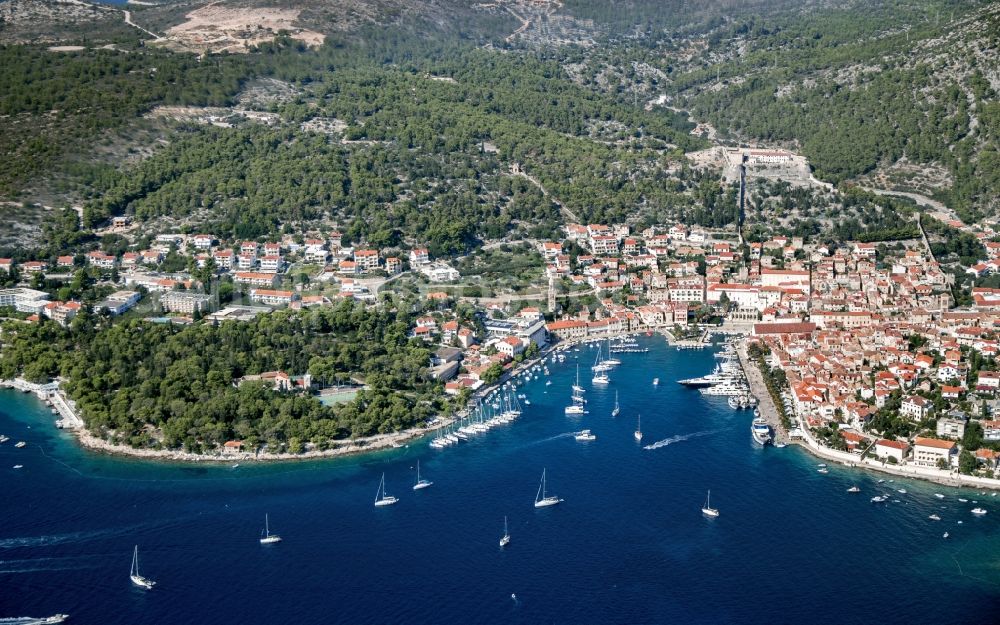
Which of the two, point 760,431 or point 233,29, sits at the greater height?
point 233,29

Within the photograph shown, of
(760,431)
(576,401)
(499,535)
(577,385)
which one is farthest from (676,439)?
(499,535)

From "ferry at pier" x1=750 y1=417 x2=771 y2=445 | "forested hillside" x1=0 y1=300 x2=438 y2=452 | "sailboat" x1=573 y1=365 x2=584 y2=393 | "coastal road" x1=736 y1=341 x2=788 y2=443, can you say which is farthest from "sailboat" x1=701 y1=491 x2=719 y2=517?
"forested hillside" x1=0 y1=300 x2=438 y2=452

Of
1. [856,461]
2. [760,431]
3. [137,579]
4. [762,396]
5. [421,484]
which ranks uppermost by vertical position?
[762,396]

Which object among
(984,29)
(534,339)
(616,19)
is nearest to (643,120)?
(984,29)

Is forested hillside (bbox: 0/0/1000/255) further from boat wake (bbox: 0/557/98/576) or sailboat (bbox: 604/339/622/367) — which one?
boat wake (bbox: 0/557/98/576)

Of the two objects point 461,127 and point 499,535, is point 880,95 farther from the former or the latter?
point 499,535

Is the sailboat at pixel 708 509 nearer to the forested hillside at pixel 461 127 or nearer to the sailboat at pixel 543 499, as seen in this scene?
the sailboat at pixel 543 499

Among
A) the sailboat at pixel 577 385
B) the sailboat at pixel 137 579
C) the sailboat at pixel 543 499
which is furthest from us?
the sailboat at pixel 577 385

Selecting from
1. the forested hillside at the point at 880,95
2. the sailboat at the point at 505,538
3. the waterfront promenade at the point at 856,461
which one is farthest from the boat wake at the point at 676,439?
the forested hillside at the point at 880,95
